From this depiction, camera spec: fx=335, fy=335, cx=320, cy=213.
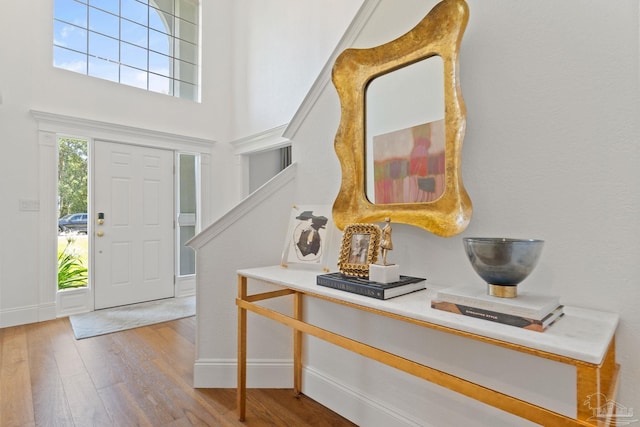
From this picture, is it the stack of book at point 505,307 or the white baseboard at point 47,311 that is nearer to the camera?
the stack of book at point 505,307

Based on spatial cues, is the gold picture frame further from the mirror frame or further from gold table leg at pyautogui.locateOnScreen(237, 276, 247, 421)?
gold table leg at pyautogui.locateOnScreen(237, 276, 247, 421)

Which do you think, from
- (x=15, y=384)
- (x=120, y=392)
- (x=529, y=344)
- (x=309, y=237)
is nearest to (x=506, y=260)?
(x=529, y=344)

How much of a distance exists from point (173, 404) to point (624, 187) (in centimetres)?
235

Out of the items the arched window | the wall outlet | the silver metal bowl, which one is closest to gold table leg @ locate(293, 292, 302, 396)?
the silver metal bowl

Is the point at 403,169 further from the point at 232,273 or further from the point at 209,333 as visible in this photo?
the point at 209,333

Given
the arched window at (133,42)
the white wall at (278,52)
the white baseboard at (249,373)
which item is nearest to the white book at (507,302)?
the white baseboard at (249,373)

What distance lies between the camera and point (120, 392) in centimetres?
210

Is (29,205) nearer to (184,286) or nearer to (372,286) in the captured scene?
(184,286)

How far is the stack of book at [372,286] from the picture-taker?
1.21m

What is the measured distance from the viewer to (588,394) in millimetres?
719

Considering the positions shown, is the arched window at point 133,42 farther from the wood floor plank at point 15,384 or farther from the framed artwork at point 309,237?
the framed artwork at point 309,237

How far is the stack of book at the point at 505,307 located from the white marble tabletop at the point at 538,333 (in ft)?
0.06

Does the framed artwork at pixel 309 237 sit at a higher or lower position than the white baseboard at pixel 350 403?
higher

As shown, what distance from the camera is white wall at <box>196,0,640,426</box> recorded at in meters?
1.02
